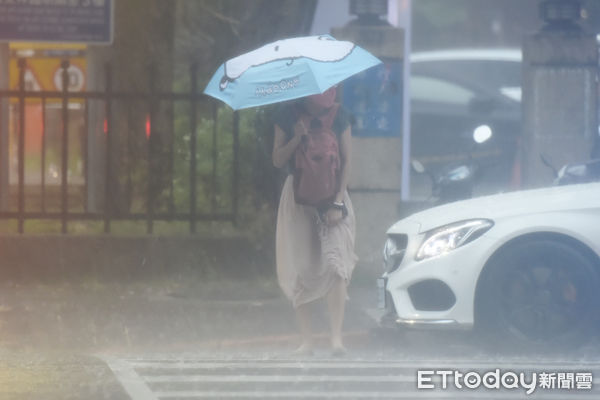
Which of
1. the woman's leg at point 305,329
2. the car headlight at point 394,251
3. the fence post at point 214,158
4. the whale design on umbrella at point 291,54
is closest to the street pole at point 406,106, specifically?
the fence post at point 214,158

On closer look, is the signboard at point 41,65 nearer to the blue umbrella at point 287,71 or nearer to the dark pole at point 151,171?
the dark pole at point 151,171

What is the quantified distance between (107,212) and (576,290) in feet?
14.7

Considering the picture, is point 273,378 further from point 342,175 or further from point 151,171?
point 151,171

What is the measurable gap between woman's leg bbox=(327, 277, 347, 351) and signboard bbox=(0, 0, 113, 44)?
14.5ft

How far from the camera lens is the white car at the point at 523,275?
802 centimetres

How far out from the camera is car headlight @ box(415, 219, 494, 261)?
8117mm

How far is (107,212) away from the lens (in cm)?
1109

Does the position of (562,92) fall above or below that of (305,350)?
above

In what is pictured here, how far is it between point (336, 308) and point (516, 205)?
4.21ft

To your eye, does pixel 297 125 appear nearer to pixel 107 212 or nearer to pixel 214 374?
pixel 214 374

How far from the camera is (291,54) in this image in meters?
8.09

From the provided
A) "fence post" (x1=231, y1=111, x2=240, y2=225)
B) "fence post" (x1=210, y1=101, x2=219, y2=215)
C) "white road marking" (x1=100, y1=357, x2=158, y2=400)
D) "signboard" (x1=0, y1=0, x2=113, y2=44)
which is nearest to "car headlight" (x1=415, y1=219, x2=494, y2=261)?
"white road marking" (x1=100, y1=357, x2=158, y2=400)

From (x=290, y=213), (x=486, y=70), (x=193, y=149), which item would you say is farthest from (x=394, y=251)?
(x=486, y=70)

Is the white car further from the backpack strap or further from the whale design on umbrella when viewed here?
the whale design on umbrella
